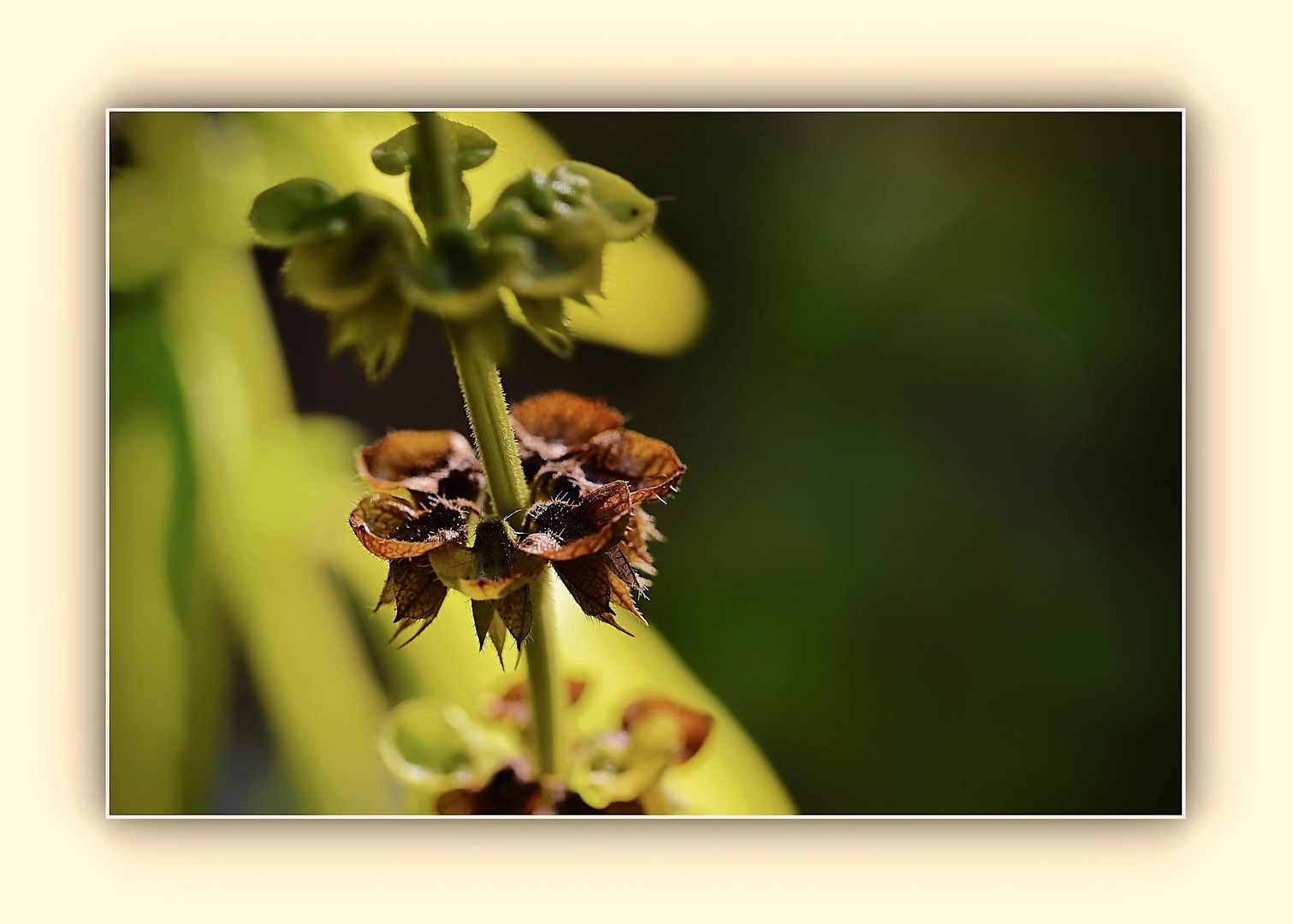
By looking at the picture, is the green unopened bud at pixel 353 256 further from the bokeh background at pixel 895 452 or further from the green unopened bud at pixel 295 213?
the bokeh background at pixel 895 452

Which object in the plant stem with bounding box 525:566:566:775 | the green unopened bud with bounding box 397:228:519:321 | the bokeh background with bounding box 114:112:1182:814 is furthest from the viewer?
the bokeh background with bounding box 114:112:1182:814

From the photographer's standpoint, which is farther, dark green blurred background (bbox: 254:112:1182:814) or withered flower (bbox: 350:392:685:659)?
dark green blurred background (bbox: 254:112:1182:814)

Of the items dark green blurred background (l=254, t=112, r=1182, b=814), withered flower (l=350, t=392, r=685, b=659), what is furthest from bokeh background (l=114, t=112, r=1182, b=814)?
withered flower (l=350, t=392, r=685, b=659)

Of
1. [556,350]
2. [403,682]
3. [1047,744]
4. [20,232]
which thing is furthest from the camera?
[1047,744]

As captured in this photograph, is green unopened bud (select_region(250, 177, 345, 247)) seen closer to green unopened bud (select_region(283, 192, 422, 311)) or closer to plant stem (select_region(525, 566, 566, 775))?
green unopened bud (select_region(283, 192, 422, 311))

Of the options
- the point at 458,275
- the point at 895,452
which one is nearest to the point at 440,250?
the point at 458,275

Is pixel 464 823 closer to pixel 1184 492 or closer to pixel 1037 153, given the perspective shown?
pixel 1184 492

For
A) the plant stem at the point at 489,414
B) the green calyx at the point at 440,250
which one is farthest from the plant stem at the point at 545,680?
the green calyx at the point at 440,250
